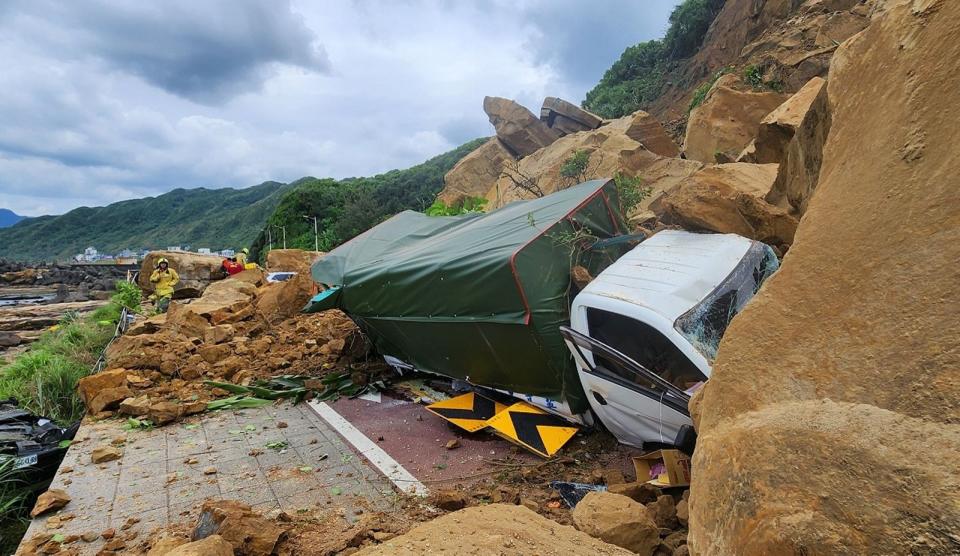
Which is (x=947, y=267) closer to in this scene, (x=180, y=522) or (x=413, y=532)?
(x=413, y=532)

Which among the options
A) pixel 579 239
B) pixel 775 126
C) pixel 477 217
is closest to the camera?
pixel 579 239

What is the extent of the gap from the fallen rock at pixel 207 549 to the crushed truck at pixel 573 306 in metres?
2.80

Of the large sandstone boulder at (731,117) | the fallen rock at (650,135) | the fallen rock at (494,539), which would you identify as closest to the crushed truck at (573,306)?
the fallen rock at (494,539)

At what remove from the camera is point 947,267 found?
149 centimetres

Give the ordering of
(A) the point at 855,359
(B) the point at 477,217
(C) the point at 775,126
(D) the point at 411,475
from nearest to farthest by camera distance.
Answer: (A) the point at 855,359, (D) the point at 411,475, (C) the point at 775,126, (B) the point at 477,217

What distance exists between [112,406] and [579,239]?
5774 millimetres

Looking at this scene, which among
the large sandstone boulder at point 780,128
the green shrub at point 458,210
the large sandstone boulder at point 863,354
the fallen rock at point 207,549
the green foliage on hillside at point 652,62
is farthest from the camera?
the green foliage on hillside at point 652,62

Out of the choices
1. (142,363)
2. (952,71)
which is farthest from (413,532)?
(142,363)

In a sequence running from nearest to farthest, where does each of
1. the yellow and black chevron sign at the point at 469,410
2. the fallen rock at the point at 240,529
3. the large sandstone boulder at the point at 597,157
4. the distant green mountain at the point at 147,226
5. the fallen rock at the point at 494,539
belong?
the fallen rock at the point at 494,539 → the fallen rock at the point at 240,529 → the yellow and black chevron sign at the point at 469,410 → the large sandstone boulder at the point at 597,157 → the distant green mountain at the point at 147,226

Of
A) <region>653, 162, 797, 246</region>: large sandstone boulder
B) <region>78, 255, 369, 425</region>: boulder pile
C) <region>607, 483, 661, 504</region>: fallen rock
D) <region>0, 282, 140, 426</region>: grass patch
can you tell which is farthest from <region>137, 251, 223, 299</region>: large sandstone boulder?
<region>607, 483, 661, 504</region>: fallen rock

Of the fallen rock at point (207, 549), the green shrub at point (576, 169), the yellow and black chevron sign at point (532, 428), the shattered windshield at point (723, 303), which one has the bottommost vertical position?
the yellow and black chevron sign at point (532, 428)

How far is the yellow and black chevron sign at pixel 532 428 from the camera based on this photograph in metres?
4.59

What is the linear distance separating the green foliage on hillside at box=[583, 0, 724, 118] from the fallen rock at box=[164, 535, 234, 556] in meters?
26.0

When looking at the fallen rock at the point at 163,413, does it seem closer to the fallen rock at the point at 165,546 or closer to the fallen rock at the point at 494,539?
the fallen rock at the point at 165,546
